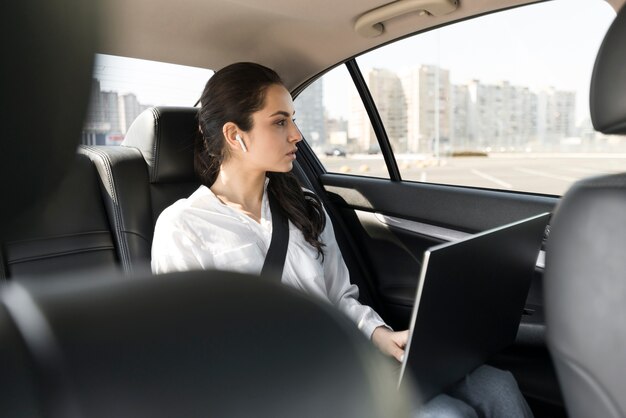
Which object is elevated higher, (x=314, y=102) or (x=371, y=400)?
(x=314, y=102)

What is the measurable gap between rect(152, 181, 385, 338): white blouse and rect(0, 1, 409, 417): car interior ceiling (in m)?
1.24

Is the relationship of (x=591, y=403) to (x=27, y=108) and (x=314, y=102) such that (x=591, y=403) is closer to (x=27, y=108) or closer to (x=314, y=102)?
(x=27, y=108)

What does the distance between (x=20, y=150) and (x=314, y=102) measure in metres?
2.72

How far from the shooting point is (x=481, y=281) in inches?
46.6

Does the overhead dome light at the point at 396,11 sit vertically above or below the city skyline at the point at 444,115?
above

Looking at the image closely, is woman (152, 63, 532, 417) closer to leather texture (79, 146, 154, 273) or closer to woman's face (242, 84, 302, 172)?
woman's face (242, 84, 302, 172)

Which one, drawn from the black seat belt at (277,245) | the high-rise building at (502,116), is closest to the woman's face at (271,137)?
the black seat belt at (277,245)

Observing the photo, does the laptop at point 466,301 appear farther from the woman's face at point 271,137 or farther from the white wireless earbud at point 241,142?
the white wireless earbud at point 241,142

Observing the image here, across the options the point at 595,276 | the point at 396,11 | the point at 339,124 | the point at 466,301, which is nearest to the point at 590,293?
the point at 595,276

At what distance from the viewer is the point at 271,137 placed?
177 cm

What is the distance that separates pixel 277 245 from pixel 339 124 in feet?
5.20

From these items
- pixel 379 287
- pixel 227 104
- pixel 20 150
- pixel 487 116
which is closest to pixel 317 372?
pixel 20 150

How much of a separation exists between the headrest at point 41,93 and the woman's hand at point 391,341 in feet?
4.38

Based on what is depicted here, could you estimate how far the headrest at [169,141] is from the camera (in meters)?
2.06
